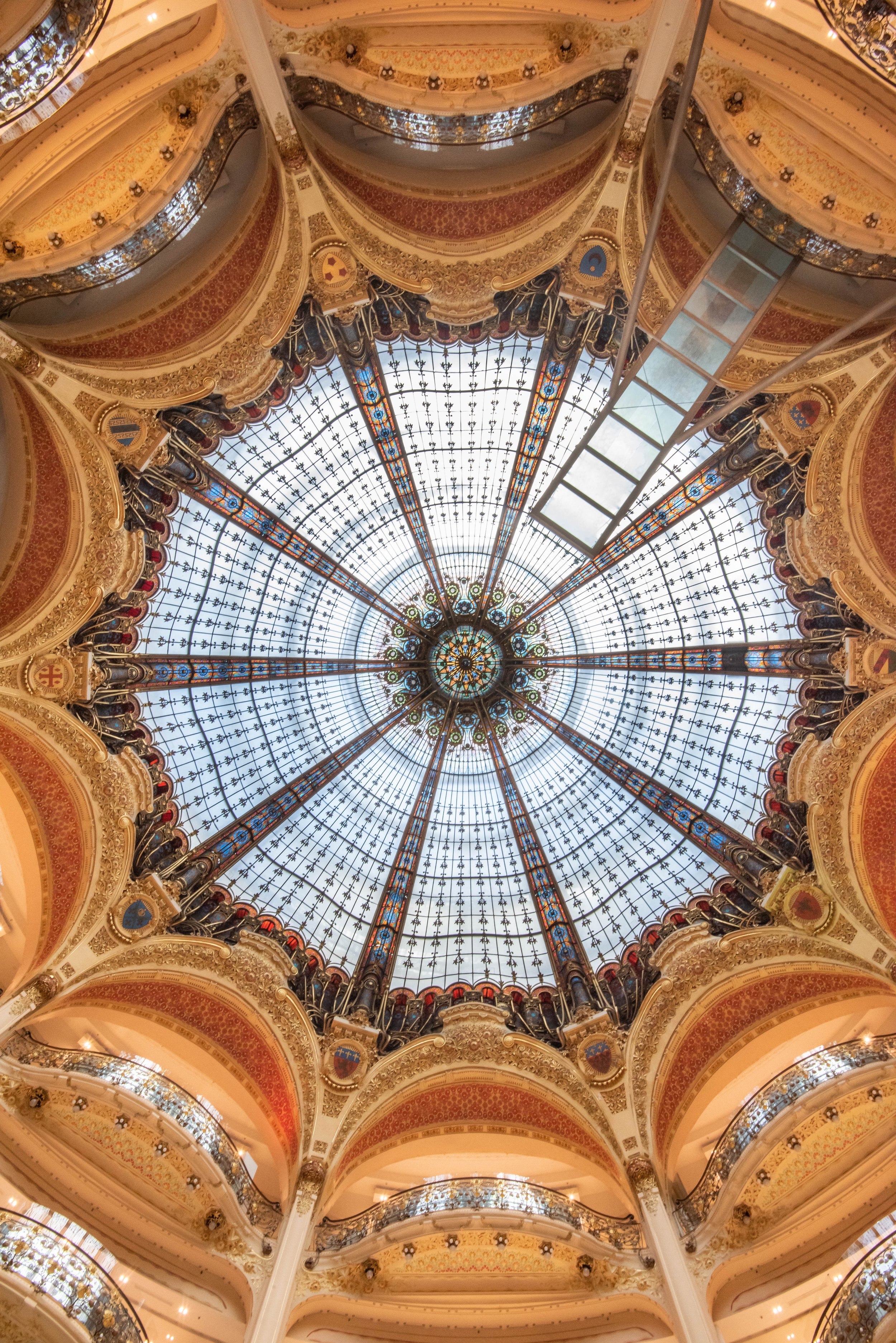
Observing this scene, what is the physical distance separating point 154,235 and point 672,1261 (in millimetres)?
18540

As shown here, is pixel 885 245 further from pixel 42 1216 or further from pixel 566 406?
pixel 42 1216

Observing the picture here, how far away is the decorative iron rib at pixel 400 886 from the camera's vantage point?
1814cm

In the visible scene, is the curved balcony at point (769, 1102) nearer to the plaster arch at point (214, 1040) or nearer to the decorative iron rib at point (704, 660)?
the decorative iron rib at point (704, 660)

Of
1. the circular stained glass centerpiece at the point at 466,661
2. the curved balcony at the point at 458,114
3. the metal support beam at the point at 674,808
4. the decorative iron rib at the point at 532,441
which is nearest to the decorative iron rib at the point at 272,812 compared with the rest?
the circular stained glass centerpiece at the point at 466,661

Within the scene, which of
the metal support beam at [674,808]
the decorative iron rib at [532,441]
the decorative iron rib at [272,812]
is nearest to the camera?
the decorative iron rib at [532,441]

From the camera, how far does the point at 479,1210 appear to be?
1388 cm

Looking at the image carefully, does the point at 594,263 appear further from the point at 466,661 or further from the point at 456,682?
the point at 456,682

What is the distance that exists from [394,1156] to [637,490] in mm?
13952

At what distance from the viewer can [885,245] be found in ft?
37.7

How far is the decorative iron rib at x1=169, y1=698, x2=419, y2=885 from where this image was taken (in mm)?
17172

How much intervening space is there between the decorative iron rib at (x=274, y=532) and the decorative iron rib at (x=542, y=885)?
4.11 m

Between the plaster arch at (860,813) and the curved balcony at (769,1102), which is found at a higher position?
the plaster arch at (860,813)

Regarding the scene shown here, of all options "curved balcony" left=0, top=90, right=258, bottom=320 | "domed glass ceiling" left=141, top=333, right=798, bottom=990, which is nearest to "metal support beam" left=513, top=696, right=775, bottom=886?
"domed glass ceiling" left=141, top=333, right=798, bottom=990

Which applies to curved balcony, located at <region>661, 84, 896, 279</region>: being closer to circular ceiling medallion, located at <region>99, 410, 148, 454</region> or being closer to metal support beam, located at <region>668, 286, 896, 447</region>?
metal support beam, located at <region>668, 286, 896, 447</region>
